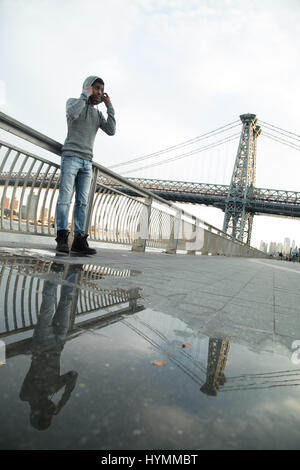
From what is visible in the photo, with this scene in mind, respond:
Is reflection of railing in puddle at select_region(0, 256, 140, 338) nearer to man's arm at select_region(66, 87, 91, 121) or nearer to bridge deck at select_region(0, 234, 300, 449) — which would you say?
bridge deck at select_region(0, 234, 300, 449)

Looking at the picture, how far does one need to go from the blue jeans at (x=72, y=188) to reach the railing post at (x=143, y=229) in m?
2.38

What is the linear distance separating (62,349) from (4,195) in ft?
9.64

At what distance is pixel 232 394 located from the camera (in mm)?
621

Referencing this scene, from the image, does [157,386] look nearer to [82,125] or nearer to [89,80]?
[82,125]

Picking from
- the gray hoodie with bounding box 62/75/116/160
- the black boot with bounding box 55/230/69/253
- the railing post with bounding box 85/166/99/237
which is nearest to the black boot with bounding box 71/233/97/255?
the black boot with bounding box 55/230/69/253

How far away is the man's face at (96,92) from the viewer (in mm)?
3410

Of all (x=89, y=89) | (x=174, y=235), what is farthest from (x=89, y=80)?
(x=174, y=235)

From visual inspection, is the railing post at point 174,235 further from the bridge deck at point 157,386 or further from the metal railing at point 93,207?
the bridge deck at point 157,386

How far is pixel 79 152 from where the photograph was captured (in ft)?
11.1

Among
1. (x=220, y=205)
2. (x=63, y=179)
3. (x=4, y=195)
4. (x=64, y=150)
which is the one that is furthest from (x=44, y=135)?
(x=220, y=205)

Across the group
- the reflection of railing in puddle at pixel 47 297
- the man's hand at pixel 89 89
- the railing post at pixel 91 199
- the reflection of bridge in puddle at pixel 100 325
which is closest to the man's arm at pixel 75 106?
the man's hand at pixel 89 89

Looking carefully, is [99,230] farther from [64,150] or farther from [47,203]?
[64,150]

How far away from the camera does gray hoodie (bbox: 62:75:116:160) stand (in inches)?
125

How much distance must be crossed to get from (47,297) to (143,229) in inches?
193
